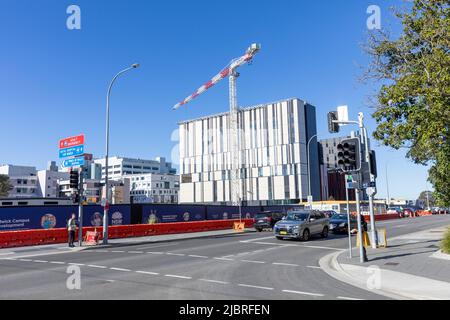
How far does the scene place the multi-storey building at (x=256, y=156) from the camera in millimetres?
98375

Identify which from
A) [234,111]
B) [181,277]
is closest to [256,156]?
[234,111]

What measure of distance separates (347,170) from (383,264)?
338cm

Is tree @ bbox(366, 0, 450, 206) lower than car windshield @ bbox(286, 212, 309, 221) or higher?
higher

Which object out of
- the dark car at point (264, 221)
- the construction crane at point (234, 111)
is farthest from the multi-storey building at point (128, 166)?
the dark car at point (264, 221)

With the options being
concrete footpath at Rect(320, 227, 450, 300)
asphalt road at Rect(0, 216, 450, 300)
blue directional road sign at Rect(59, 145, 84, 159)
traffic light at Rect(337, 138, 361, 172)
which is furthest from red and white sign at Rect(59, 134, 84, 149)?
traffic light at Rect(337, 138, 361, 172)

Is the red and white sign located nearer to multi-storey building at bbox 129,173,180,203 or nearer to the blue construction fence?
the blue construction fence

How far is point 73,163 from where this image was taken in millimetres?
23031

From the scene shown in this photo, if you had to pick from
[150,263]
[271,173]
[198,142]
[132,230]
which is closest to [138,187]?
[198,142]

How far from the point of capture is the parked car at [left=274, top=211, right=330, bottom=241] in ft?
74.5

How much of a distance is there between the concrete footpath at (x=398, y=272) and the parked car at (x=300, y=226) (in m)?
6.03

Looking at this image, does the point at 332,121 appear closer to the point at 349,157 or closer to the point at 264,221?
the point at 349,157

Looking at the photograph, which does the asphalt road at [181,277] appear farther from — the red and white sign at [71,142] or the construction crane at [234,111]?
the construction crane at [234,111]

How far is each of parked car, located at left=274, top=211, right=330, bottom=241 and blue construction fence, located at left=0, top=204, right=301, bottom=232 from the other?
14.4 m

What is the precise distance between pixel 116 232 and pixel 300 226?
1272cm
